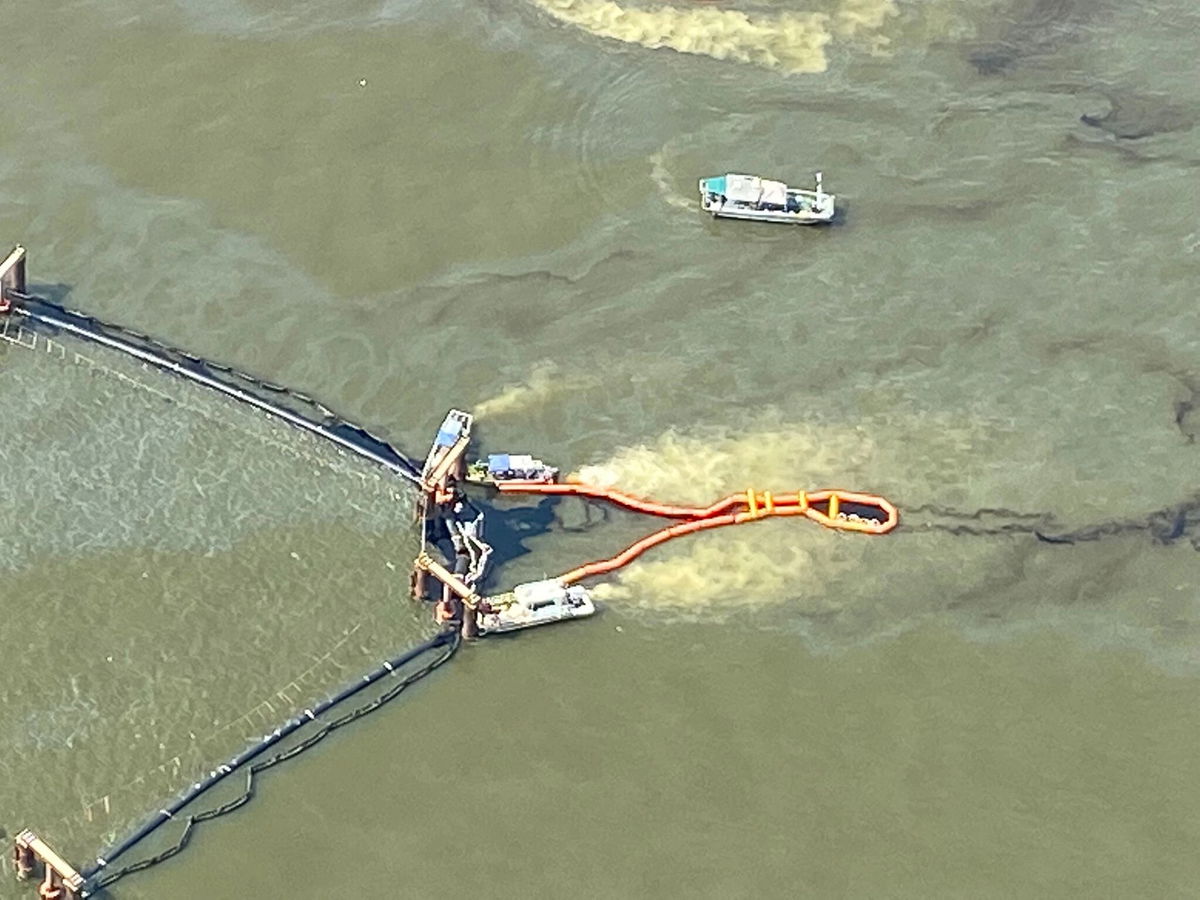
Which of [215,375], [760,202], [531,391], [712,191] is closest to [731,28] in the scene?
[712,191]

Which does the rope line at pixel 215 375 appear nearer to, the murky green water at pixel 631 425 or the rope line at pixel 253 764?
the murky green water at pixel 631 425

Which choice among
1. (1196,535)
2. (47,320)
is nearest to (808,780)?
(1196,535)

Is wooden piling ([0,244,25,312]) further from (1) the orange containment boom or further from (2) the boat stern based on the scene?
(2) the boat stern

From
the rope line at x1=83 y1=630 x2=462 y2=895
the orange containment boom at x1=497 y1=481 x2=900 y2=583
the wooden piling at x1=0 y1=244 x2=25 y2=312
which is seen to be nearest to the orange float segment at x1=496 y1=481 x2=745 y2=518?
the orange containment boom at x1=497 y1=481 x2=900 y2=583

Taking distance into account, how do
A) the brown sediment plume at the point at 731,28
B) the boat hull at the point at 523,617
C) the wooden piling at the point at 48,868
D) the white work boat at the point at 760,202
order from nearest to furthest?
the wooden piling at the point at 48,868 → the boat hull at the point at 523,617 → the white work boat at the point at 760,202 → the brown sediment plume at the point at 731,28

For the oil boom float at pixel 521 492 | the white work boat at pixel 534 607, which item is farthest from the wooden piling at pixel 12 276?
the white work boat at pixel 534 607

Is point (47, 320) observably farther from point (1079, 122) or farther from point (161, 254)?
point (1079, 122)
